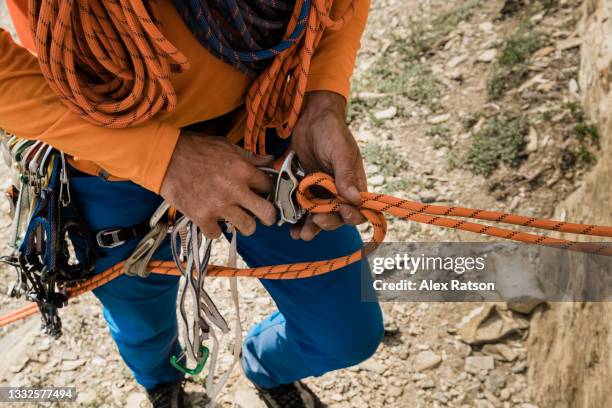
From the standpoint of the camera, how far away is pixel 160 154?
1386 mm

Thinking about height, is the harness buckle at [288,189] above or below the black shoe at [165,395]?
above

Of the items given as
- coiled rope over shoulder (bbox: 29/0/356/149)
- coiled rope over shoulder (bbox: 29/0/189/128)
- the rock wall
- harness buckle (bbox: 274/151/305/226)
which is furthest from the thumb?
the rock wall

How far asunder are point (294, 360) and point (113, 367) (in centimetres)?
124

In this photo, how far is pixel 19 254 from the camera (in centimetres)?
181

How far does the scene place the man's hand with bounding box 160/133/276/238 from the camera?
1.41 m

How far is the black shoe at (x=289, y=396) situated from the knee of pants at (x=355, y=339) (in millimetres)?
600

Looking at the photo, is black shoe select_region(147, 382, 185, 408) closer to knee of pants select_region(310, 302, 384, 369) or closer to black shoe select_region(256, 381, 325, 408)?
black shoe select_region(256, 381, 325, 408)

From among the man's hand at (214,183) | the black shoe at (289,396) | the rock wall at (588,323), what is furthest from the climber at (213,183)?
the rock wall at (588,323)

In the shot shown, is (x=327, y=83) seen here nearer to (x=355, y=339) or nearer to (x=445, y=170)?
(x=355, y=339)

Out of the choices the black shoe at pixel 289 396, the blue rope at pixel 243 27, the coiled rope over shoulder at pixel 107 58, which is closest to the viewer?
the coiled rope over shoulder at pixel 107 58

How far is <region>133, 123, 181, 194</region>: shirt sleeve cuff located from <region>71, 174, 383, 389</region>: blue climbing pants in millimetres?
293

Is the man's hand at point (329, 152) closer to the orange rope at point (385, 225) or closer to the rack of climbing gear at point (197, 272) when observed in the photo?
the orange rope at point (385, 225)

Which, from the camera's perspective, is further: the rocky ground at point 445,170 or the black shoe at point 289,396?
the rocky ground at point 445,170

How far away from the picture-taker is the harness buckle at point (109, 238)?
5.70 ft
